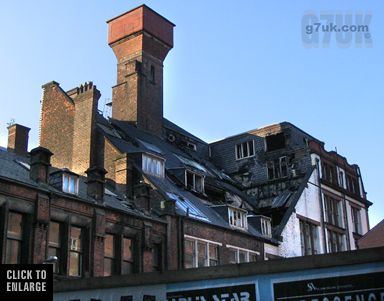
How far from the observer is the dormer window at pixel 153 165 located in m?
39.5

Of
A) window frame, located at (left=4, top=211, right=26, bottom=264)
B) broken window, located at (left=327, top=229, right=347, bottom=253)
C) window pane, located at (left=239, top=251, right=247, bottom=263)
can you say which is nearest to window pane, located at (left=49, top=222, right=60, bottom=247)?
window frame, located at (left=4, top=211, right=26, bottom=264)

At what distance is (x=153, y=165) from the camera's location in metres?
40.3

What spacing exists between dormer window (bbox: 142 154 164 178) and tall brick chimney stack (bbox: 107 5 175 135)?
11187mm

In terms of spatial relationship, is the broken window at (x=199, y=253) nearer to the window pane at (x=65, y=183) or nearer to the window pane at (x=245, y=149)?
the window pane at (x=65, y=183)

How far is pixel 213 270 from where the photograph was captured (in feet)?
57.4

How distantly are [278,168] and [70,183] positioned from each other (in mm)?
23877

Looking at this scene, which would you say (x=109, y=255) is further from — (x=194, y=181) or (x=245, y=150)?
(x=245, y=150)

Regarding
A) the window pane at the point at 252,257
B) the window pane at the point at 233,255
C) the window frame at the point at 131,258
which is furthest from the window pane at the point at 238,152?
the window frame at the point at 131,258

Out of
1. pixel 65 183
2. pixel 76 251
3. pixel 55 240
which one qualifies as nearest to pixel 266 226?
pixel 76 251

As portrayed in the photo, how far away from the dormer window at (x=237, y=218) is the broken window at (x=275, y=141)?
11801 mm

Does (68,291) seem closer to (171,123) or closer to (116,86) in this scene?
(116,86)

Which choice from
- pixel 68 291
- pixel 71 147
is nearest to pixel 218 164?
pixel 71 147

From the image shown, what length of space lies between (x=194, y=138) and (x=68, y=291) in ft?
129

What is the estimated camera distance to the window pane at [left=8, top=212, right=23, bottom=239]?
90.7ft
